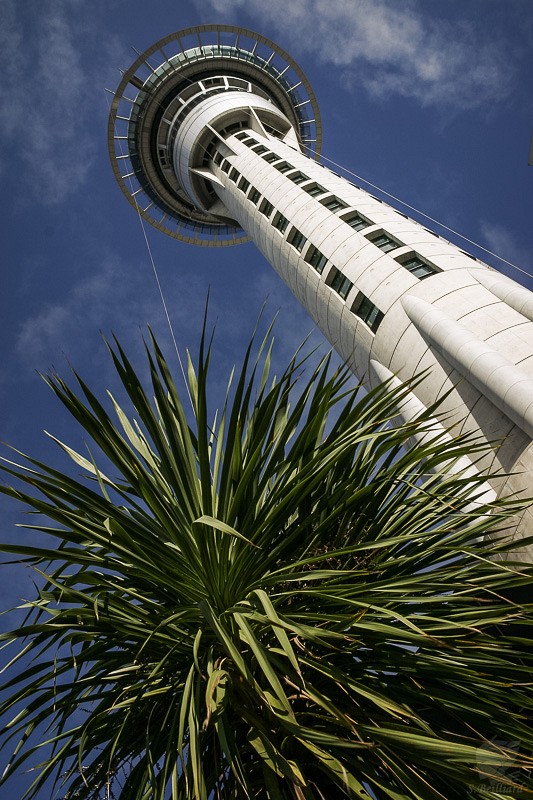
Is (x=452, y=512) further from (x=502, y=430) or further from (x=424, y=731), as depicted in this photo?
(x=502, y=430)

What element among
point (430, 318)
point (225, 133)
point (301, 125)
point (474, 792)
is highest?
point (301, 125)

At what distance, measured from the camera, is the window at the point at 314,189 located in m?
21.2

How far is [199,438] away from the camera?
562cm

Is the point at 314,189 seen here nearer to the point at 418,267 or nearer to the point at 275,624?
the point at 418,267

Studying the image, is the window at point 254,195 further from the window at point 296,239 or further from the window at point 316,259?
the window at point 316,259

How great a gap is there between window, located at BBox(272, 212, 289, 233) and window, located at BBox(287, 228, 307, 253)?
2.39 ft

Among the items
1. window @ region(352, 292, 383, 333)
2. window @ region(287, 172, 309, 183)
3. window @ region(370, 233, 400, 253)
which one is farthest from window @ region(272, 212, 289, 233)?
window @ region(352, 292, 383, 333)

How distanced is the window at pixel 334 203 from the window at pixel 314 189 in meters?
1.19

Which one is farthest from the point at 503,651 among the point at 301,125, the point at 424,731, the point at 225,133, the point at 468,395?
the point at 301,125

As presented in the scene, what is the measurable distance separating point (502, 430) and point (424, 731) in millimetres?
7027

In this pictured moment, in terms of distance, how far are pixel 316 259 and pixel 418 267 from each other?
417 cm

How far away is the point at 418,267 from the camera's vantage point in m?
15.2

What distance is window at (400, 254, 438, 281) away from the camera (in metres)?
14.8

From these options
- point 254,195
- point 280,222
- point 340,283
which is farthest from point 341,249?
point 254,195
